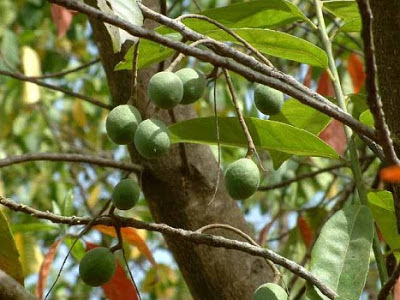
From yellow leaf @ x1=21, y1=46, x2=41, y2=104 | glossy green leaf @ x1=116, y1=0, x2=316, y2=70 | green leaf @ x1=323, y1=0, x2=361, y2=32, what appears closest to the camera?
glossy green leaf @ x1=116, y1=0, x2=316, y2=70

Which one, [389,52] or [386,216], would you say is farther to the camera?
[386,216]

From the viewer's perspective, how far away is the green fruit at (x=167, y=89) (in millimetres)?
875

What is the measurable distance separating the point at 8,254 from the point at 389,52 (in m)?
0.49

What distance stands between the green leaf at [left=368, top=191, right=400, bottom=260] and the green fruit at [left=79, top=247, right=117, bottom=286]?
33 centimetres

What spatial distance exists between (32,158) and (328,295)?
0.51 metres

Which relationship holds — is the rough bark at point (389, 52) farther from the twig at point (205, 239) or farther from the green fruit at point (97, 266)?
the green fruit at point (97, 266)

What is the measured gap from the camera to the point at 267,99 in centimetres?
100

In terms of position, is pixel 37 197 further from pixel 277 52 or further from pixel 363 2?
pixel 363 2

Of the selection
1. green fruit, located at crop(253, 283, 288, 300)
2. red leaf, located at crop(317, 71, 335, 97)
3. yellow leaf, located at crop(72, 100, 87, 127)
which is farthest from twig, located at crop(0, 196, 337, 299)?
yellow leaf, located at crop(72, 100, 87, 127)

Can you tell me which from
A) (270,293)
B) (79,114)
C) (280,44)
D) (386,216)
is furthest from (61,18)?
(79,114)

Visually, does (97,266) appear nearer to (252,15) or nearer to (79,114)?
(252,15)

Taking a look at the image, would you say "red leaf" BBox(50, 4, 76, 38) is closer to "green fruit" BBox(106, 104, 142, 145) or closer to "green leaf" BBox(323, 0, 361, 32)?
"green leaf" BBox(323, 0, 361, 32)

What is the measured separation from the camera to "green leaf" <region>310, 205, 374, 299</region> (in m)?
0.91

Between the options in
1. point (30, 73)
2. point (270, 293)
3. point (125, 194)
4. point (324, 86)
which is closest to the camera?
point (270, 293)
